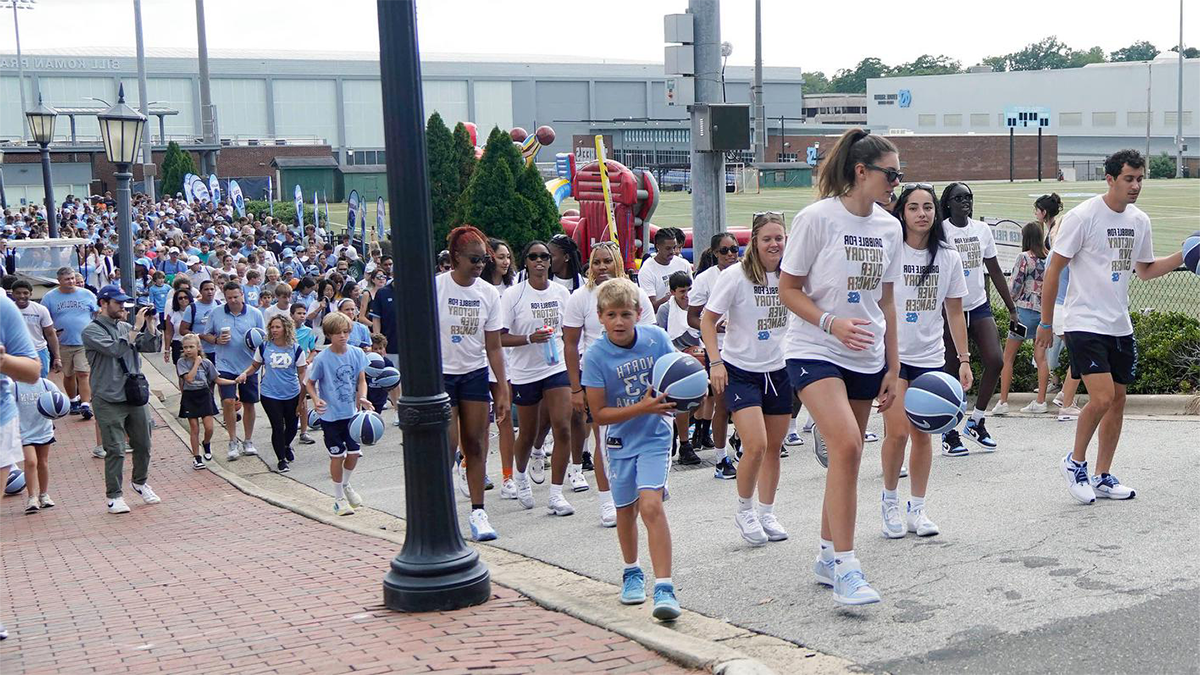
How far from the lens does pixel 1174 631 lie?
16.7 ft

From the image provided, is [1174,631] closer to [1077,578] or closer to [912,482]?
[1077,578]

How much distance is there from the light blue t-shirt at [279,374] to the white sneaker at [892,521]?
7620mm

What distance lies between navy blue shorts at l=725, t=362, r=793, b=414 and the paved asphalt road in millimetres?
757

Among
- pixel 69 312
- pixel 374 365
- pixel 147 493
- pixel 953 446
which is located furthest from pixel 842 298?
pixel 69 312

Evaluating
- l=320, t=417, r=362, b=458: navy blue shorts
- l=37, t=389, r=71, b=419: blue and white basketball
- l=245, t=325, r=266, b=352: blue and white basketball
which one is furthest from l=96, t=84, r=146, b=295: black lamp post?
l=320, t=417, r=362, b=458: navy blue shorts

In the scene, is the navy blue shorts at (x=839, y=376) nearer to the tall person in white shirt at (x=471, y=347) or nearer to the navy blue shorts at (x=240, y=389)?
the tall person in white shirt at (x=471, y=347)

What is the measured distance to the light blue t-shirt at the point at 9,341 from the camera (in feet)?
21.0

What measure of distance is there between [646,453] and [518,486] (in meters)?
3.32

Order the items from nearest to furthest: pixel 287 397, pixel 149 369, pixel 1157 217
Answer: pixel 287 397, pixel 149 369, pixel 1157 217

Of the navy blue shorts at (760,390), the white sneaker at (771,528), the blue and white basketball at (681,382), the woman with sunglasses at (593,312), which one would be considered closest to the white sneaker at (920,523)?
the white sneaker at (771,528)

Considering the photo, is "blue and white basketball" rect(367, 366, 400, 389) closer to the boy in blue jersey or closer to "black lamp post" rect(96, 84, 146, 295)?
the boy in blue jersey

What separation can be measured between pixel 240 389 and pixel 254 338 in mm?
724

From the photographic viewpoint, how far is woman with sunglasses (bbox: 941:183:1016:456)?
914 cm

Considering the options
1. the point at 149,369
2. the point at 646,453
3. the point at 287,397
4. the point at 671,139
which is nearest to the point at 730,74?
the point at 671,139
